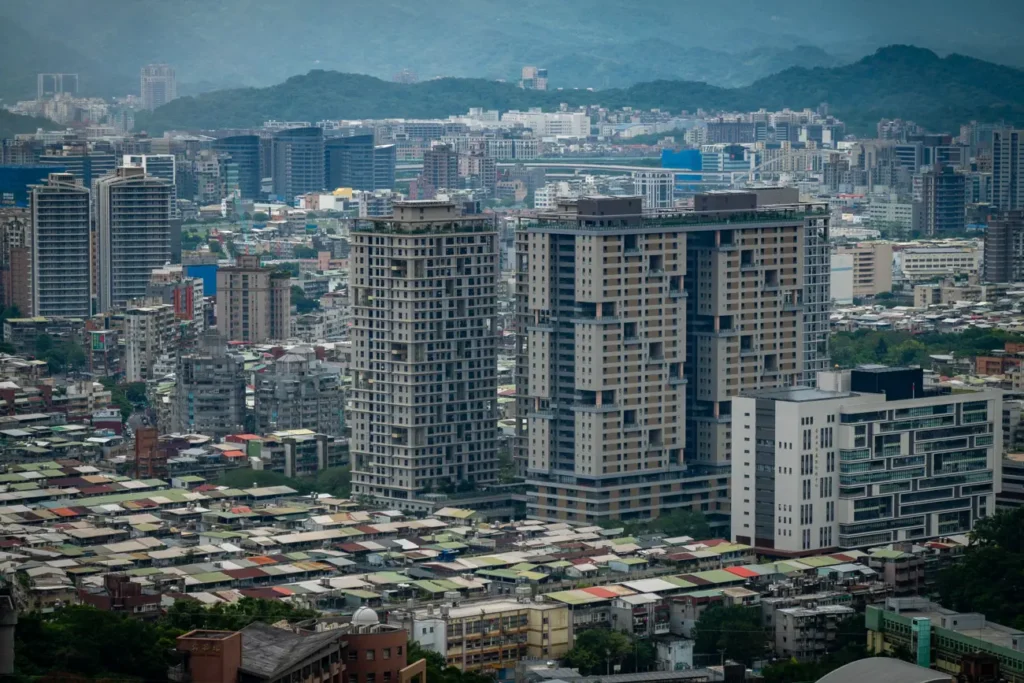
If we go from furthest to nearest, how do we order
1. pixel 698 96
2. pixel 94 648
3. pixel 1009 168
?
1. pixel 698 96
2. pixel 1009 168
3. pixel 94 648

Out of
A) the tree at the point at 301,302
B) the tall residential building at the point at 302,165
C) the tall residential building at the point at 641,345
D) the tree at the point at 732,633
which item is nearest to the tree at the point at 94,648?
the tree at the point at 732,633

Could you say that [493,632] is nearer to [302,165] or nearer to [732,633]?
[732,633]

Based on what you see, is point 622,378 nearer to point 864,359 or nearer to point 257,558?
point 257,558

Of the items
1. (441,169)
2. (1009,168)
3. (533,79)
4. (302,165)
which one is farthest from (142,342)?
(533,79)

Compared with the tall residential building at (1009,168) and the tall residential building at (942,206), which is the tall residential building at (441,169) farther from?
the tall residential building at (1009,168)

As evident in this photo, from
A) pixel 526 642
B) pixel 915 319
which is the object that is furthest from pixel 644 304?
pixel 915 319

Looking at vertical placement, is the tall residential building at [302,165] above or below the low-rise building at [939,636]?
above
